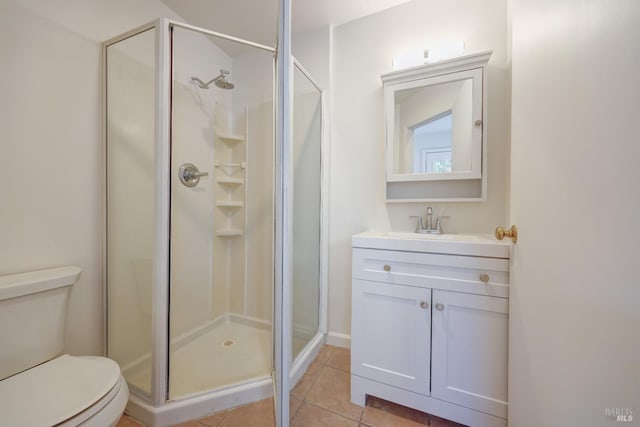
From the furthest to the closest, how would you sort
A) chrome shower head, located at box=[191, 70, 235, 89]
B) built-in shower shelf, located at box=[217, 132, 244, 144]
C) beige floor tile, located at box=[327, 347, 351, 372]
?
built-in shower shelf, located at box=[217, 132, 244, 144]
chrome shower head, located at box=[191, 70, 235, 89]
beige floor tile, located at box=[327, 347, 351, 372]

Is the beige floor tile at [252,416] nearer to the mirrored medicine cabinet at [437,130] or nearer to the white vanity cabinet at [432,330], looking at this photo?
the white vanity cabinet at [432,330]

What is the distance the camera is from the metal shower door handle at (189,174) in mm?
1447

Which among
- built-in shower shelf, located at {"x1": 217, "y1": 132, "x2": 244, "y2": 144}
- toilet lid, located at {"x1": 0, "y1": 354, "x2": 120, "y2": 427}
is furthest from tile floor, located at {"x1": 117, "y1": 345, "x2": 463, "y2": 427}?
built-in shower shelf, located at {"x1": 217, "y1": 132, "x2": 244, "y2": 144}

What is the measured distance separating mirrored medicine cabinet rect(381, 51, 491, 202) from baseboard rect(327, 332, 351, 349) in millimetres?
1038

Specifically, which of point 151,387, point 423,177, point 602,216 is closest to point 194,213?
point 151,387

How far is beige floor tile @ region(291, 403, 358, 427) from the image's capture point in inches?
40.8

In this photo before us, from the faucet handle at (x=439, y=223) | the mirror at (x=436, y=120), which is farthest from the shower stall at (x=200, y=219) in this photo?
the faucet handle at (x=439, y=223)

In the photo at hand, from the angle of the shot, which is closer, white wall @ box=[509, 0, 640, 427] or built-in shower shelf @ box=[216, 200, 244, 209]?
white wall @ box=[509, 0, 640, 427]

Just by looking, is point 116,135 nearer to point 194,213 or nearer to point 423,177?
point 194,213

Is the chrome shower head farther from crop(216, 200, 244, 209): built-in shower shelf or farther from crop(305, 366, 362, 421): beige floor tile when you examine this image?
crop(305, 366, 362, 421): beige floor tile

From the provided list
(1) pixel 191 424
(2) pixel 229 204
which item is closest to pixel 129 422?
(1) pixel 191 424

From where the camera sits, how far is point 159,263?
3.55 feet

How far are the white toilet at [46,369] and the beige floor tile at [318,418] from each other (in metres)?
0.71

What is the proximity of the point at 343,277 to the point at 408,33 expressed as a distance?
1.72m
